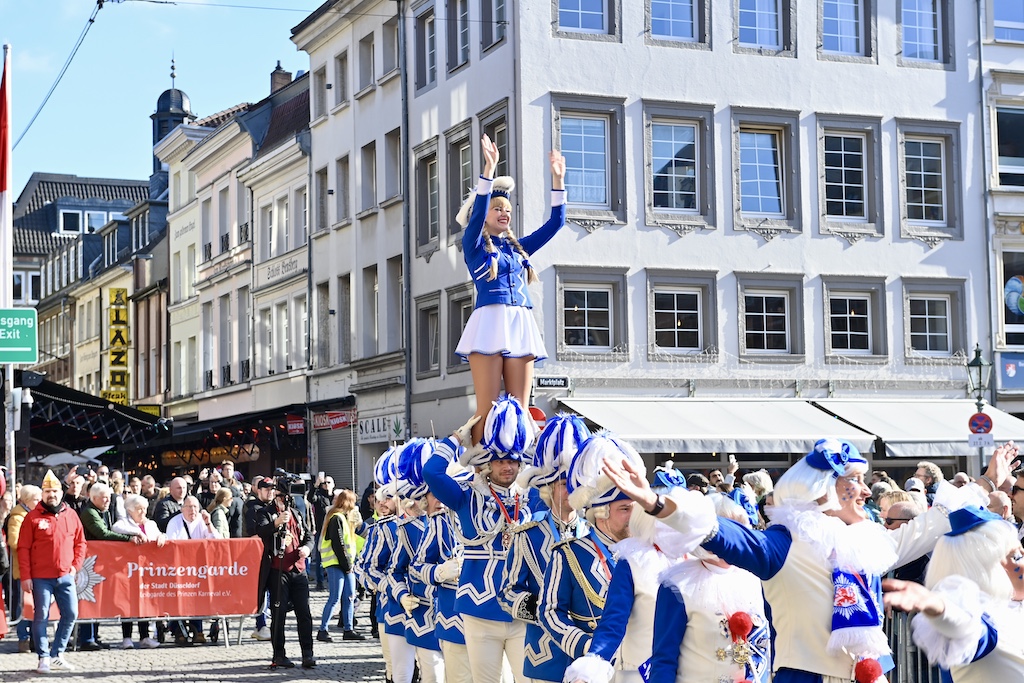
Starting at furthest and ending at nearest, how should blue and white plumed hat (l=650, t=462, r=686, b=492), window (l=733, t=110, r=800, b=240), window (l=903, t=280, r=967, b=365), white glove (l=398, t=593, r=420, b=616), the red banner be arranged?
window (l=903, t=280, r=967, b=365) < window (l=733, t=110, r=800, b=240) < the red banner < white glove (l=398, t=593, r=420, b=616) < blue and white plumed hat (l=650, t=462, r=686, b=492)

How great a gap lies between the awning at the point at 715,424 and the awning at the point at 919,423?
0.46 meters

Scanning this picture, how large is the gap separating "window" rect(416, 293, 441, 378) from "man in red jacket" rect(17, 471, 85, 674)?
54.0 feet

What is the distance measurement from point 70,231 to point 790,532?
8400 cm

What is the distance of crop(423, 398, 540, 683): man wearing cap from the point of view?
27.4 feet

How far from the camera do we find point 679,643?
6.29 metres

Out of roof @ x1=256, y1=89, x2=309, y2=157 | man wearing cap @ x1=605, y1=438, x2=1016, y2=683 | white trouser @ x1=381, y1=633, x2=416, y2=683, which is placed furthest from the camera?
roof @ x1=256, y1=89, x2=309, y2=157

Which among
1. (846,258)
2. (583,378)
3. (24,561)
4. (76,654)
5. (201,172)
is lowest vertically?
(76,654)

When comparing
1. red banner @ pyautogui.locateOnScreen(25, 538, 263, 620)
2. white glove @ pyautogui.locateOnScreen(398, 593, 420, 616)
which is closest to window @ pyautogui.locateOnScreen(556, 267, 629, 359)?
red banner @ pyautogui.locateOnScreen(25, 538, 263, 620)

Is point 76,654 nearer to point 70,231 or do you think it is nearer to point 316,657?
point 316,657

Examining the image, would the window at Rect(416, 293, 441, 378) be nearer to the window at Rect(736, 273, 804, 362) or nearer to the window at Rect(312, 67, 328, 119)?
the window at Rect(736, 273, 804, 362)

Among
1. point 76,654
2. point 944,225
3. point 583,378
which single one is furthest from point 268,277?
point 76,654

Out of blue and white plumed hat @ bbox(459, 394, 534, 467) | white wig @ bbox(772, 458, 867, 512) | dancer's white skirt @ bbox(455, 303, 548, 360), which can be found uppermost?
dancer's white skirt @ bbox(455, 303, 548, 360)

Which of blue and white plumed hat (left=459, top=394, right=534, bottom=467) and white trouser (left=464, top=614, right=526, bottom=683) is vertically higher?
blue and white plumed hat (left=459, top=394, right=534, bottom=467)

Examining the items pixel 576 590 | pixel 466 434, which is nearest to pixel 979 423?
pixel 466 434
